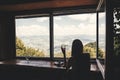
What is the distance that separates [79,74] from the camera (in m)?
3.07

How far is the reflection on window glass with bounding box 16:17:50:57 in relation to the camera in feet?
17.1

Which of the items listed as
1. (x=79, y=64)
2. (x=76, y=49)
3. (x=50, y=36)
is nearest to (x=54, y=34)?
(x=50, y=36)

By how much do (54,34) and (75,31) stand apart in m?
0.59

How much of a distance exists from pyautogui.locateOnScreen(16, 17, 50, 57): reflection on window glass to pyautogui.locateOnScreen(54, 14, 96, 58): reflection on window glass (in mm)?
307

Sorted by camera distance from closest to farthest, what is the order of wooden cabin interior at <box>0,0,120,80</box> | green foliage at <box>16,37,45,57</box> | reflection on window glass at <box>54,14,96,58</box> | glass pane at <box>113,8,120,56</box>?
glass pane at <box>113,8,120,56</box>, wooden cabin interior at <box>0,0,120,80</box>, reflection on window glass at <box>54,14,96,58</box>, green foliage at <box>16,37,45,57</box>

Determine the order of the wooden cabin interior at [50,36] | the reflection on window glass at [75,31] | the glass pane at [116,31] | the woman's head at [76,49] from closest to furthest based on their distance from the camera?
1. the glass pane at [116,31]
2. the woman's head at [76,49]
3. the wooden cabin interior at [50,36]
4. the reflection on window glass at [75,31]

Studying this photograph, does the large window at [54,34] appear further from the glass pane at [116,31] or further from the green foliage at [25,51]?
the glass pane at [116,31]

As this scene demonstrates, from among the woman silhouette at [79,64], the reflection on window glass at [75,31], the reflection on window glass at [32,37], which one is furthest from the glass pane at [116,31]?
the reflection on window glass at [32,37]

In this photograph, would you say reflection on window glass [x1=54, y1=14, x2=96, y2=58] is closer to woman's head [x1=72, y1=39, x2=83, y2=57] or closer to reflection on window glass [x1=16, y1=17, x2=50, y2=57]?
reflection on window glass [x1=16, y1=17, x2=50, y2=57]

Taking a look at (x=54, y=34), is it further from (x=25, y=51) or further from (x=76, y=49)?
(x=76, y=49)

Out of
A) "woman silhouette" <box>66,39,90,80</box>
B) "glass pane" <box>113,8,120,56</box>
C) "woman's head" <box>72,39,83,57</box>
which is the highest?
"glass pane" <box>113,8,120,56</box>

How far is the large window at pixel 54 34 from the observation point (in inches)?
→ 188

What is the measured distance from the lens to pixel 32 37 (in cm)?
541

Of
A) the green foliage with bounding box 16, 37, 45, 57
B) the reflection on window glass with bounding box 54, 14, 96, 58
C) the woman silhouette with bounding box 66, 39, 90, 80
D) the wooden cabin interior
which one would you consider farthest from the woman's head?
the green foliage with bounding box 16, 37, 45, 57
